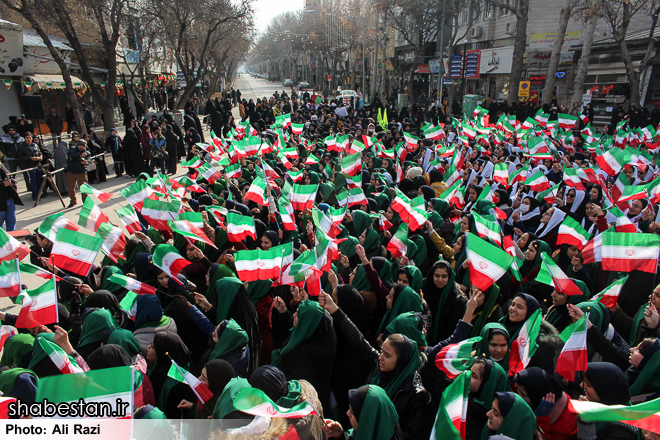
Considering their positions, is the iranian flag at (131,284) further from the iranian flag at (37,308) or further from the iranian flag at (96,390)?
the iranian flag at (96,390)

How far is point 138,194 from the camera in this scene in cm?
632

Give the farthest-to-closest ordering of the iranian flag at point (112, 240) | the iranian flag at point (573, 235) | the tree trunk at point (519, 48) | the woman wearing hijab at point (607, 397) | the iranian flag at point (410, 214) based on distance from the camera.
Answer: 1. the tree trunk at point (519, 48)
2. the iranian flag at point (410, 214)
3. the iranian flag at point (573, 235)
4. the iranian flag at point (112, 240)
5. the woman wearing hijab at point (607, 397)

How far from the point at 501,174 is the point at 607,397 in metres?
6.04

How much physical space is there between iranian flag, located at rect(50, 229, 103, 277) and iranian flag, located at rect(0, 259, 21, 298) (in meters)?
0.53

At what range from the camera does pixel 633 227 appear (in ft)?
16.3

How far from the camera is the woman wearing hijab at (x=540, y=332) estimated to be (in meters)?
3.14

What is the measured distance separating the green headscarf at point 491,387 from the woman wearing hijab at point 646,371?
0.79 meters

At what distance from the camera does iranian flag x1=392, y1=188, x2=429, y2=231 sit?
18.0 ft

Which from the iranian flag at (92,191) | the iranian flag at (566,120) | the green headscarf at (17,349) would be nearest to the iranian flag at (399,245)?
the green headscarf at (17,349)

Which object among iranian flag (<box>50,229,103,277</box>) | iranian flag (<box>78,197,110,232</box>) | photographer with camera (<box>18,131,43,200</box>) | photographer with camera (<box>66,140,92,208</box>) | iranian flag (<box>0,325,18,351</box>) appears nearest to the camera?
iranian flag (<box>0,325,18,351</box>)

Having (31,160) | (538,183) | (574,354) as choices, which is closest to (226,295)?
(574,354)

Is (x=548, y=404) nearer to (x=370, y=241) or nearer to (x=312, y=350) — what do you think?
(x=312, y=350)

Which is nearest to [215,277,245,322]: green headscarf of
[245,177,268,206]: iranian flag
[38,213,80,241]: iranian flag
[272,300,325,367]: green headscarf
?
[272,300,325,367]: green headscarf

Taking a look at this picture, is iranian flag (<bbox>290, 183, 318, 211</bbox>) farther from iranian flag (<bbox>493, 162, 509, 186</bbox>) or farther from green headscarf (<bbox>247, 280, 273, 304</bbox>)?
iranian flag (<bbox>493, 162, 509, 186</bbox>)
